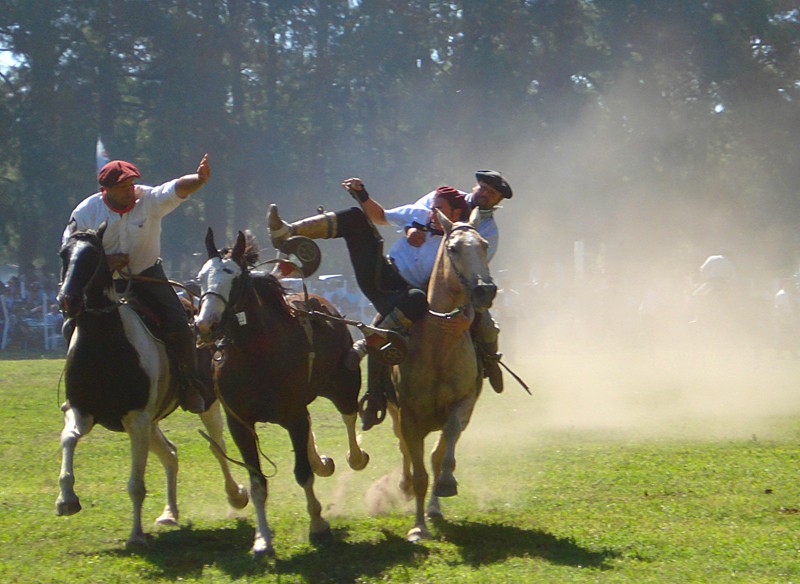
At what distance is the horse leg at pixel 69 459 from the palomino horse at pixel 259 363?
112cm

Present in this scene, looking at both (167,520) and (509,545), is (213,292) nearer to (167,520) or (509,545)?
(167,520)

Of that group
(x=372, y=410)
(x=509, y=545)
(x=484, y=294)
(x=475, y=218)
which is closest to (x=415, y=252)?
(x=475, y=218)

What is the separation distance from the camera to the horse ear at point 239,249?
9.30 metres

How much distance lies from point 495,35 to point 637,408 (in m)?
32.2

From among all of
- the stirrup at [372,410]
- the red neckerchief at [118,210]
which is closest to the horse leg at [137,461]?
the red neckerchief at [118,210]

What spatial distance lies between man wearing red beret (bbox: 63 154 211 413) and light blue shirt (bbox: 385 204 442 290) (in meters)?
1.80

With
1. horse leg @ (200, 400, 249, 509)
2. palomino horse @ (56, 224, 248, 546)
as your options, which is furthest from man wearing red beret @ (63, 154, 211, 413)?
horse leg @ (200, 400, 249, 509)

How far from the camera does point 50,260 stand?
48312 mm

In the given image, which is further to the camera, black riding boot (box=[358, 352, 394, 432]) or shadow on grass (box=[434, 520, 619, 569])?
black riding boot (box=[358, 352, 394, 432])

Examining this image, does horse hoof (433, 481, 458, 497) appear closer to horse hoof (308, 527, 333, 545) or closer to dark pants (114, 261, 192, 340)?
horse hoof (308, 527, 333, 545)

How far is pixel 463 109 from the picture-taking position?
4897 centimetres

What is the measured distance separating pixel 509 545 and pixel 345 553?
1.26 meters

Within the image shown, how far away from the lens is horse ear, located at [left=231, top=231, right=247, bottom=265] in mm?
9297

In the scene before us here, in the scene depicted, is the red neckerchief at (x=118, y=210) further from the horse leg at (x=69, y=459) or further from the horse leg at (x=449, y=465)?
the horse leg at (x=449, y=465)
